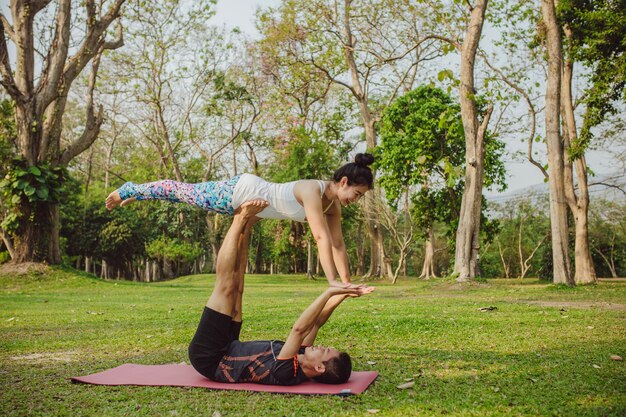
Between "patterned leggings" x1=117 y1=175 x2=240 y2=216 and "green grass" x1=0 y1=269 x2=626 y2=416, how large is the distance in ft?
4.93

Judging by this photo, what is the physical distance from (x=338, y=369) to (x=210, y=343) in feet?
3.31

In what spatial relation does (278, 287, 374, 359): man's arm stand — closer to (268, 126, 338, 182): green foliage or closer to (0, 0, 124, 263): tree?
(0, 0, 124, 263): tree

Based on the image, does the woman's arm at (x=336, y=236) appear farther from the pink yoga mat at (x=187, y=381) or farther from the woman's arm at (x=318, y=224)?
the pink yoga mat at (x=187, y=381)

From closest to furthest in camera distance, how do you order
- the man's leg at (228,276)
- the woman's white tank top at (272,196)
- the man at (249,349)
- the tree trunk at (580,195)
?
the man at (249,349) < the man's leg at (228,276) < the woman's white tank top at (272,196) < the tree trunk at (580,195)

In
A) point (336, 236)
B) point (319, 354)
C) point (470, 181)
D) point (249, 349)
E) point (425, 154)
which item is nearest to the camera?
point (319, 354)

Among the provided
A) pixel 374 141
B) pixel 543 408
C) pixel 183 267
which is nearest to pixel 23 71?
pixel 374 141

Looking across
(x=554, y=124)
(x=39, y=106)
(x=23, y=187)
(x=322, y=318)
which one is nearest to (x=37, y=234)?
(x=23, y=187)

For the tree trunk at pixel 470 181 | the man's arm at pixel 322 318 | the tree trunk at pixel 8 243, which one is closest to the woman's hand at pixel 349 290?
the man's arm at pixel 322 318

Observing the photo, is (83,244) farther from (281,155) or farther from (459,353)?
(459,353)

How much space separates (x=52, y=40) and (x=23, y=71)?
1272 mm

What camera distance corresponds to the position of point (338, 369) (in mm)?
4180

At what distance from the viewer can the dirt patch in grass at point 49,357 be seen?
534 centimetres

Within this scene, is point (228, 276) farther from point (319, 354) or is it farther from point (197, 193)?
point (197, 193)

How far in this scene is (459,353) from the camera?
5.39 metres
